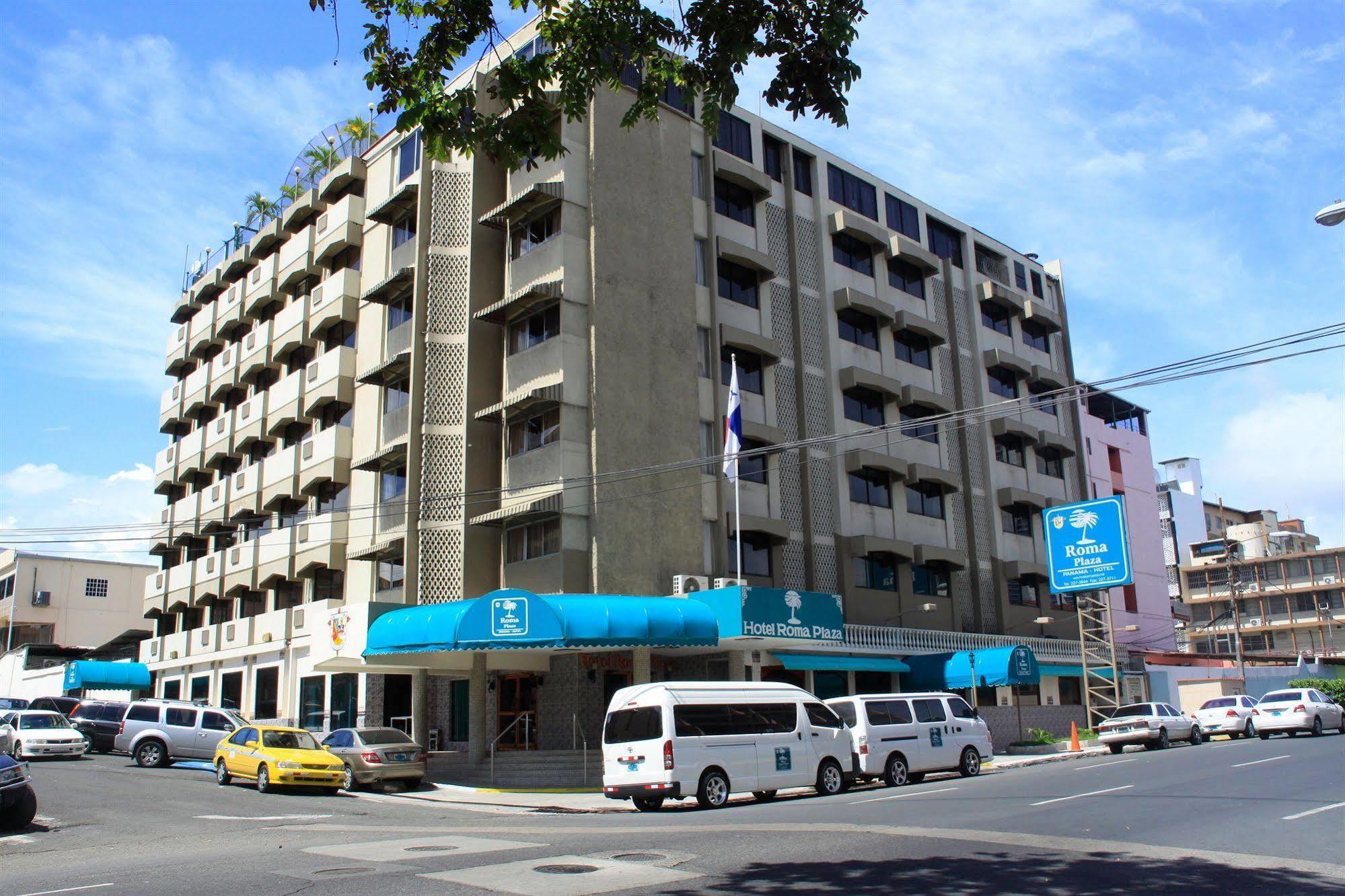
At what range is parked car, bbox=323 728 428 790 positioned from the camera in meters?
25.3

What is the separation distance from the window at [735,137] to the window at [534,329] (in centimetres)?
1059

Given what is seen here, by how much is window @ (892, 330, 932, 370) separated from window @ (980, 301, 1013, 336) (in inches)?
208

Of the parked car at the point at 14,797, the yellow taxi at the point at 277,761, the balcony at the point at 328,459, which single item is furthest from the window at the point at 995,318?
the parked car at the point at 14,797

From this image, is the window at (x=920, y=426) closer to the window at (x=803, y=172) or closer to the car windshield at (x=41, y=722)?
the window at (x=803, y=172)

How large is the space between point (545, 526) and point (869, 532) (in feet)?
47.9

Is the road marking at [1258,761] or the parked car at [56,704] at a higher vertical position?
the parked car at [56,704]

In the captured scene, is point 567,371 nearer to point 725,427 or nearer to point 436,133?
point 725,427

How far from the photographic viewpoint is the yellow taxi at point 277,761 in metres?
23.6

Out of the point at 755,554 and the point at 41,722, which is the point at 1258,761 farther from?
the point at 41,722

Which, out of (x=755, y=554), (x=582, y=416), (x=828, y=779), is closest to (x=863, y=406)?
(x=755, y=554)

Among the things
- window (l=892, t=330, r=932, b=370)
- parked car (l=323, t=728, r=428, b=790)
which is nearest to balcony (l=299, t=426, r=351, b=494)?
parked car (l=323, t=728, r=428, b=790)

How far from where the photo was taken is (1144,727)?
111 ft

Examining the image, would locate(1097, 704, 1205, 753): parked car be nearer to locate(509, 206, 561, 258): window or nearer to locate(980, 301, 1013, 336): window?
locate(980, 301, 1013, 336): window

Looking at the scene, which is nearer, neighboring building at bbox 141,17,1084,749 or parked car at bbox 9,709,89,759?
parked car at bbox 9,709,89,759
